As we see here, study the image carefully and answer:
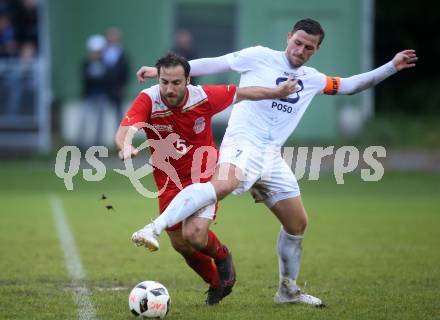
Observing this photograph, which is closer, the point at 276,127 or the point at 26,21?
the point at 276,127

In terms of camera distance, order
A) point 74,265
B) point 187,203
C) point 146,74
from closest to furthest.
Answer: point 187,203 < point 146,74 < point 74,265

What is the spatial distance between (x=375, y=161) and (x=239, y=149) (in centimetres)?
1316

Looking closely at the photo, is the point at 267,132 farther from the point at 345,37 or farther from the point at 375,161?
the point at 345,37

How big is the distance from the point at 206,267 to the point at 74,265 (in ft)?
8.23

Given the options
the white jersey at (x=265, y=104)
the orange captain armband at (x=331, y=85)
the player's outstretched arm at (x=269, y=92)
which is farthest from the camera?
the orange captain armband at (x=331, y=85)

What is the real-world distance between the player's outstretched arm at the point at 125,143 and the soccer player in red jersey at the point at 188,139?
0.03 metres

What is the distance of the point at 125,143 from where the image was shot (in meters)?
6.60

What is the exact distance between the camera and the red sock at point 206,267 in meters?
7.45

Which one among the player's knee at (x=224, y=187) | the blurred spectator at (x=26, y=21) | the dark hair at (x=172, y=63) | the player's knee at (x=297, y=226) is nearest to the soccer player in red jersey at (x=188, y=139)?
the dark hair at (x=172, y=63)

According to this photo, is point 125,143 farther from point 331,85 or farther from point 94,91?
point 94,91

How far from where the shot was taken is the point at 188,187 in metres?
7.00

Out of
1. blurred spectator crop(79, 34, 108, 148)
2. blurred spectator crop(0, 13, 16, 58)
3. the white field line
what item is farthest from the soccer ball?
blurred spectator crop(0, 13, 16, 58)

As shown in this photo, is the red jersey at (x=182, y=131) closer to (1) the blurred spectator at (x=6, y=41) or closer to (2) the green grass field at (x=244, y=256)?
(2) the green grass field at (x=244, y=256)

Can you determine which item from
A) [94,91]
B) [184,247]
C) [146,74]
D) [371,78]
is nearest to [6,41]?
[94,91]
